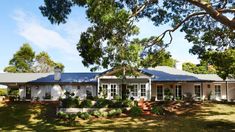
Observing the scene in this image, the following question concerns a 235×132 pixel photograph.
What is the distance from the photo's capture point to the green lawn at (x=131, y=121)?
89.7 ft

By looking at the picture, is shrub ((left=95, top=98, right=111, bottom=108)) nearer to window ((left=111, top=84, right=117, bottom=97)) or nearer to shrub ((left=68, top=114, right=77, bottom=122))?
shrub ((left=68, top=114, right=77, bottom=122))

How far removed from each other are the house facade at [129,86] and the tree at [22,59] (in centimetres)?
3499

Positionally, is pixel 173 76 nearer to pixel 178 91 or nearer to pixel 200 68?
pixel 178 91

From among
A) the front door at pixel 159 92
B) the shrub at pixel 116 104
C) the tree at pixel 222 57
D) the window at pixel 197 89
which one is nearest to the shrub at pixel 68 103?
the shrub at pixel 116 104

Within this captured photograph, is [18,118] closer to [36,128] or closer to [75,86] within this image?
[36,128]

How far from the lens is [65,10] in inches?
995

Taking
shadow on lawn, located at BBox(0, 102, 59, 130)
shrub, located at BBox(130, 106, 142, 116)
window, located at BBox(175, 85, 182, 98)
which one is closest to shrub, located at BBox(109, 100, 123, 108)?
shrub, located at BBox(130, 106, 142, 116)

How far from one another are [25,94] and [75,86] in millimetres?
7309

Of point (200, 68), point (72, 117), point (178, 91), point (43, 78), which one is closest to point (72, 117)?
point (72, 117)

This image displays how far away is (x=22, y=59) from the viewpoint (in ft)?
283

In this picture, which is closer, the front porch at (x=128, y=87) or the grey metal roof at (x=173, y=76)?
the front porch at (x=128, y=87)

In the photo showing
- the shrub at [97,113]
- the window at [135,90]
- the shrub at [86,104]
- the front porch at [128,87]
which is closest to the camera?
the shrub at [97,113]

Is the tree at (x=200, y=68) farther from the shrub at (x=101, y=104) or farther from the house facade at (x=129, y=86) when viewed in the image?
the shrub at (x=101, y=104)

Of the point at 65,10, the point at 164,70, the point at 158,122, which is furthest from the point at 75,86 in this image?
the point at 65,10
